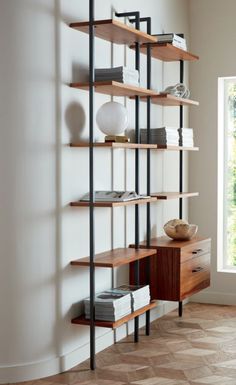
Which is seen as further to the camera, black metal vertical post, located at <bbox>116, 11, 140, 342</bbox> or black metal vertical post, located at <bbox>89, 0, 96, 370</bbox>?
black metal vertical post, located at <bbox>116, 11, 140, 342</bbox>

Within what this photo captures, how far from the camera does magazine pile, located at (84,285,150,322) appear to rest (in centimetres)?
420

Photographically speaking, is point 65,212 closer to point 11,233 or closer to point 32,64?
point 11,233

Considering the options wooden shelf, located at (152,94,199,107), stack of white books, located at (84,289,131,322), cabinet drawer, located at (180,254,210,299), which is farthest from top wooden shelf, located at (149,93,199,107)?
stack of white books, located at (84,289,131,322)

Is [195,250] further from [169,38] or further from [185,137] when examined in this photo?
[169,38]

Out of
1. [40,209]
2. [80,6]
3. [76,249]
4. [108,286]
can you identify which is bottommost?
[108,286]

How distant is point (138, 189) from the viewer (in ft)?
15.8

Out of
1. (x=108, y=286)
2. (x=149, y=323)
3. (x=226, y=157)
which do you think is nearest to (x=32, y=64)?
(x=108, y=286)

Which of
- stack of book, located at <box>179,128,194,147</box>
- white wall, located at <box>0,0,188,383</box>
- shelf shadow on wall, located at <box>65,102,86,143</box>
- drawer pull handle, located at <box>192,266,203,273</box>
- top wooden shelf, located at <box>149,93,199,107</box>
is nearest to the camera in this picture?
white wall, located at <box>0,0,188,383</box>

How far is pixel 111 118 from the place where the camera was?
436cm

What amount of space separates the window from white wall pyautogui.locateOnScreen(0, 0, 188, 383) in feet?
6.42

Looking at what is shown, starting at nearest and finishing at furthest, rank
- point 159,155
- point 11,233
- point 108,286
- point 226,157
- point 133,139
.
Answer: point 11,233
point 108,286
point 133,139
point 159,155
point 226,157

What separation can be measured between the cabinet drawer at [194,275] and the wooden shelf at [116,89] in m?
1.26

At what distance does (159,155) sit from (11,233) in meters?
2.02

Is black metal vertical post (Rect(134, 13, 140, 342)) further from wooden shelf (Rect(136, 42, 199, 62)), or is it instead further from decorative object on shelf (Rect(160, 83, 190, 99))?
decorative object on shelf (Rect(160, 83, 190, 99))
